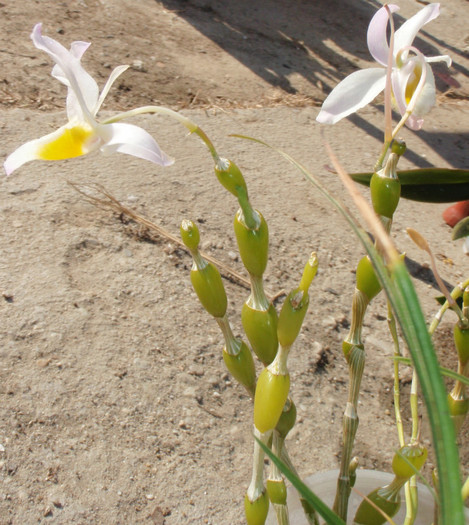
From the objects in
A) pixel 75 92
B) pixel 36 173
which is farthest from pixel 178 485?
pixel 36 173

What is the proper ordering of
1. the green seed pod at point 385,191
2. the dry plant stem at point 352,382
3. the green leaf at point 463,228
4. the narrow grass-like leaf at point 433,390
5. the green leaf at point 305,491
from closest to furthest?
the narrow grass-like leaf at point 433,390, the green leaf at point 305,491, the green seed pod at point 385,191, the dry plant stem at point 352,382, the green leaf at point 463,228

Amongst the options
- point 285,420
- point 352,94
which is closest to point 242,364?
point 285,420

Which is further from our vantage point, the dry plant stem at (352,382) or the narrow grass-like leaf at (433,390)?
the dry plant stem at (352,382)

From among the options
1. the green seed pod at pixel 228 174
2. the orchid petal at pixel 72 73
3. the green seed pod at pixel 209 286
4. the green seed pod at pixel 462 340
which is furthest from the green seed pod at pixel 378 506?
the orchid petal at pixel 72 73

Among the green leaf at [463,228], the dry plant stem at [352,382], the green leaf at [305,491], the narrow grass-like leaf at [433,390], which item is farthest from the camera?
the green leaf at [463,228]

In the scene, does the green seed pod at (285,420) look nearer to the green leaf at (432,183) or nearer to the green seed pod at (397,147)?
the green seed pod at (397,147)

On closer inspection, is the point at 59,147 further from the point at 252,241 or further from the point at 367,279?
the point at 367,279

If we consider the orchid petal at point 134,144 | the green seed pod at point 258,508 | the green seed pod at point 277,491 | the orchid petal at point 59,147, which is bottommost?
the green seed pod at point 258,508
